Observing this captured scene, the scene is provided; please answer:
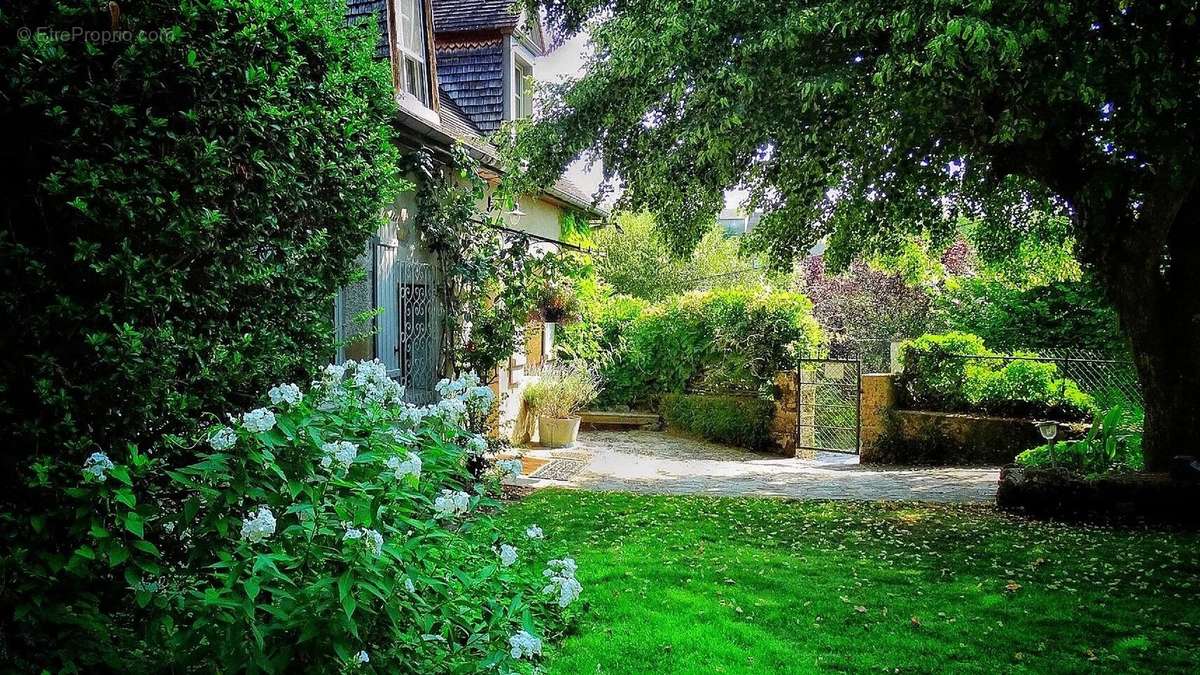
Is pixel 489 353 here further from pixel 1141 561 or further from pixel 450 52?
pixel 1141 561

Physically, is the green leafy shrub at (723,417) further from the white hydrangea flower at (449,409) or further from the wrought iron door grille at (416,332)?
the white hydrangea flower at (449,409)

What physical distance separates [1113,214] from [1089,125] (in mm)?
1153

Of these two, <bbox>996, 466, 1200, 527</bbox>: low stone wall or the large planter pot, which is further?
the large planter pot

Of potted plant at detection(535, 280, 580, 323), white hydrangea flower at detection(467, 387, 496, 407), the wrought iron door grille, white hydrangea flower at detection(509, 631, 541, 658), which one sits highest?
potted plant at detection(535, 280, 580, 323)

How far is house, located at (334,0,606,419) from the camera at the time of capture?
793 cm

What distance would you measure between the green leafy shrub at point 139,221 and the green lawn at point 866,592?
8.00 ft

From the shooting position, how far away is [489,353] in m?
9.60

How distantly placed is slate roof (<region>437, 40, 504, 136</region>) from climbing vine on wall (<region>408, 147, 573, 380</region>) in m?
2.56

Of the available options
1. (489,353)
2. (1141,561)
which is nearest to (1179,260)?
(1141,561)

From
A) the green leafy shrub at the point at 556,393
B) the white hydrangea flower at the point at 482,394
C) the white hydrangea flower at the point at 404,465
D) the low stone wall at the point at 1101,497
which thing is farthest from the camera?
the green leafy shrub at the point at 556,393

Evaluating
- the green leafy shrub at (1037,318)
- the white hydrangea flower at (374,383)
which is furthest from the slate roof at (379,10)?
the green leafy shrub at (1037,318)

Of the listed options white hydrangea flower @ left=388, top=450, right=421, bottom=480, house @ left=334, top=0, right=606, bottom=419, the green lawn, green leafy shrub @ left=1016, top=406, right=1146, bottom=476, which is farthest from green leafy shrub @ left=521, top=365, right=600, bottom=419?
white hydrangea flower @ left=388, top=450, right=421, bottom=480

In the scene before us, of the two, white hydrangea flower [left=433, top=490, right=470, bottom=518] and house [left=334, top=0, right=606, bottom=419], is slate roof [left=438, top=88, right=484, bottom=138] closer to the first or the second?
house [left=334, top=0, right=606, bottom=419]

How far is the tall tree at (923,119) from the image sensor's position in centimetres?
658
